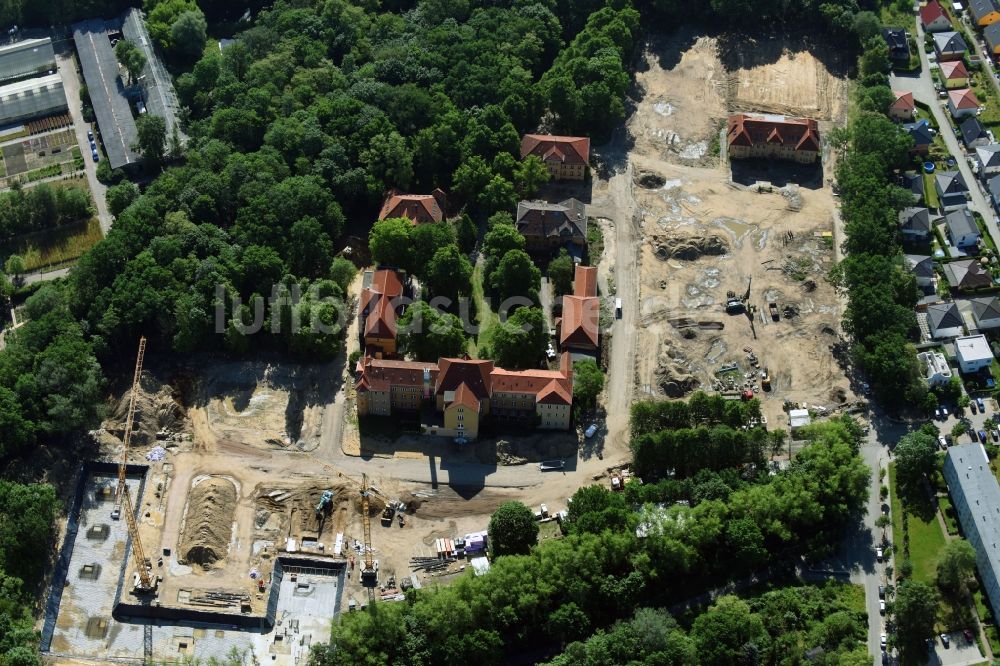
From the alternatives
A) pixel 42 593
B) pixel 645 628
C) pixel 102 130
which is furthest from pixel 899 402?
pixel 102 130

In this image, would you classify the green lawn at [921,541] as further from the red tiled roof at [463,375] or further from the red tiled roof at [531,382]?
the red tiled roof at [463,375]

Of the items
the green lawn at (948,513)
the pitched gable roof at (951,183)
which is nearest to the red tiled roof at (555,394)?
the green lawn at (948,513)

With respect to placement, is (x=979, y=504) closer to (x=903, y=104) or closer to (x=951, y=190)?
(x=951, y=190)

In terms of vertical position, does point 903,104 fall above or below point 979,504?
above

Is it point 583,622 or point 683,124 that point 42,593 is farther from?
point 683,124

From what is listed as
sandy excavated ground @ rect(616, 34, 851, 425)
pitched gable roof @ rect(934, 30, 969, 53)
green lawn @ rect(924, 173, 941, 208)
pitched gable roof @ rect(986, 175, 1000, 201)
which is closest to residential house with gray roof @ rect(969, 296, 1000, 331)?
sandy excavated ground @ rect(616, 34, 851, 425)

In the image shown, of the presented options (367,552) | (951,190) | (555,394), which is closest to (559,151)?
(555,394)
